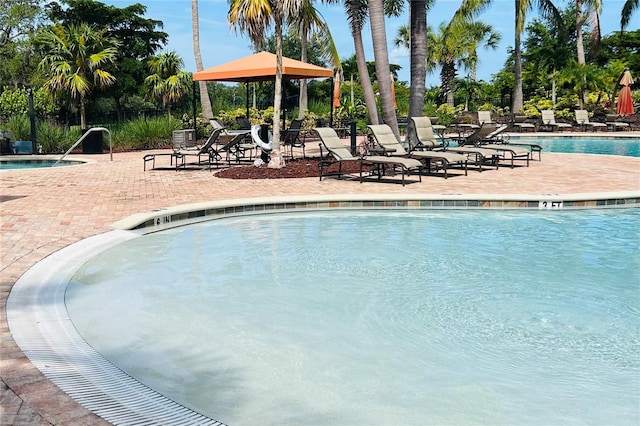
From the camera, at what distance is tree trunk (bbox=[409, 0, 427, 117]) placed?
15219 millimetres

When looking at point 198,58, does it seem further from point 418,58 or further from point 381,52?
point 381,52

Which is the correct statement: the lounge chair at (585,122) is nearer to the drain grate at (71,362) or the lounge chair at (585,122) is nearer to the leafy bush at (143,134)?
the leafy bush at (143,134)

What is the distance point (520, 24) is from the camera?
28.7 meters

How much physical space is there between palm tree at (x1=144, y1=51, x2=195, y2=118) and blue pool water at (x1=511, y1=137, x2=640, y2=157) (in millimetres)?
15633

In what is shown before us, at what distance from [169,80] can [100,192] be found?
20063 millimetres

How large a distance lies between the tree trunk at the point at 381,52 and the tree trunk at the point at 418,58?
864 millimetres

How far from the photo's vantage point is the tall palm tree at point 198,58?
25.4m

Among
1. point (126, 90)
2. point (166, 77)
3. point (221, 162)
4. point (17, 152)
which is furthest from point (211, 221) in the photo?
point (126, 90)

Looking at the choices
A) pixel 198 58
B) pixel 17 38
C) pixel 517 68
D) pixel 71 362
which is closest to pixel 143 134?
pixel 198 58

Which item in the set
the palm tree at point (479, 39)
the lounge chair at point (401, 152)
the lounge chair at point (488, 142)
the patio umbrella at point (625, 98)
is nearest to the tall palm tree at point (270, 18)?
the lounge chair at point (401, 152)

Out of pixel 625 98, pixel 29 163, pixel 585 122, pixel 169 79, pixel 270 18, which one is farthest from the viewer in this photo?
pixel 169 79

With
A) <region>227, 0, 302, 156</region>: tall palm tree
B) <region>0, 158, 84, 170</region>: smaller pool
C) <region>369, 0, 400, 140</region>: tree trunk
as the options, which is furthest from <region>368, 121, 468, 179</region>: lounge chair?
<region>0, 158, 84, 170</region>: smaller pool

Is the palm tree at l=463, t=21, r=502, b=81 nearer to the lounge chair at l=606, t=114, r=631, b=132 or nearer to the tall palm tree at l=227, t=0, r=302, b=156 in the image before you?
the lounge chair at l=606, t=114, r=631, b=132

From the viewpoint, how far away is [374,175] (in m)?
11.8
